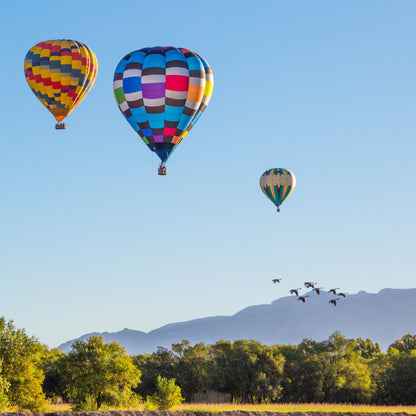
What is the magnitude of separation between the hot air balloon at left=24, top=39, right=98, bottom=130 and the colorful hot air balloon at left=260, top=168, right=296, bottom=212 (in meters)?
24.7

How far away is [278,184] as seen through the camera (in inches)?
3317

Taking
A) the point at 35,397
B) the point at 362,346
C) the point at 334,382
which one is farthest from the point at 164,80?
the point at 362,346

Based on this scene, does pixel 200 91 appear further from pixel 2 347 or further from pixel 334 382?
pixel 334 382

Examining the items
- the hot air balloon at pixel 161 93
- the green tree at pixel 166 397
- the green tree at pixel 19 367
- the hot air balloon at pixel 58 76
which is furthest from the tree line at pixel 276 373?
the hot air balloon at pixel 161 93

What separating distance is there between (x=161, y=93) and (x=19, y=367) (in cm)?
2243

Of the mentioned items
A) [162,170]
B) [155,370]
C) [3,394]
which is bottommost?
[3,394]

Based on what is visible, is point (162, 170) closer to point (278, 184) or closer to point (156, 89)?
point (156, 89)

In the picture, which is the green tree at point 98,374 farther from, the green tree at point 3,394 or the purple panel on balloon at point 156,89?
the purple panel on balloon at point 156,89

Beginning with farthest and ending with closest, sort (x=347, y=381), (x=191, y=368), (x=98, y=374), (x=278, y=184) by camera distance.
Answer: (x=191, y=368) < (x=347, y=381) < (x=278, y=184) < (x=98, y=374)

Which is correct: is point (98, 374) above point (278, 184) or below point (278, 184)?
below

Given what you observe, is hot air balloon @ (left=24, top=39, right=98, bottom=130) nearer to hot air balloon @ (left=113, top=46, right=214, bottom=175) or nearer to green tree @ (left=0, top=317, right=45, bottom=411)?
hot air balloon @ (left=113, top=46, right=214, bottom=175)

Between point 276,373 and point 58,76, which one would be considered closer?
point 58,76

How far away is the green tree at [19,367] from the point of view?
5381 centimetres

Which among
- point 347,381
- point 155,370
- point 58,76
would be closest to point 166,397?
point 58,76
